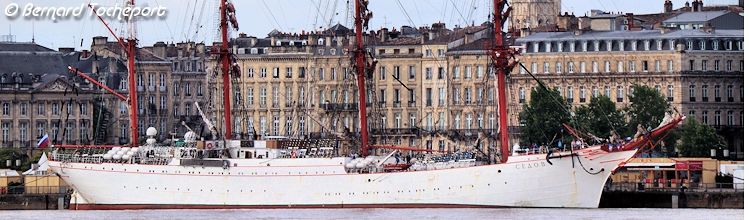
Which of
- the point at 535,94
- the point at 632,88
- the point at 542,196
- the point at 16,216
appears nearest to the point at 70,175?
the point at 16,216

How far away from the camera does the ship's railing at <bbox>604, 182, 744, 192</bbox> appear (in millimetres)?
114000

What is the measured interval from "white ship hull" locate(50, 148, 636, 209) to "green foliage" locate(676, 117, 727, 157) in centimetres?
3255

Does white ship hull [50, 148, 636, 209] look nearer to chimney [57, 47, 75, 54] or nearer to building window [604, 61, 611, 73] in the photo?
building window [604, 61, 611, 73]

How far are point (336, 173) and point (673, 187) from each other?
740 inches

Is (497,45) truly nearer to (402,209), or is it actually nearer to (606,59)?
(402,209)

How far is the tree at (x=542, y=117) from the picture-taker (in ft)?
472

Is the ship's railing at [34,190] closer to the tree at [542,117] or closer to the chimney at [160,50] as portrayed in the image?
the tree at [542,117]

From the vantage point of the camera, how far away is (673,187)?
380ft

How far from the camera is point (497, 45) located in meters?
112

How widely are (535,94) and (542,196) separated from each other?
3874 cm

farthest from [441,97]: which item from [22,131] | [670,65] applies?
[22,131]

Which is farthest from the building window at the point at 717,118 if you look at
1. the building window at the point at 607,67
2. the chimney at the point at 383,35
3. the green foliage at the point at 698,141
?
the chimney at the point at 383,35

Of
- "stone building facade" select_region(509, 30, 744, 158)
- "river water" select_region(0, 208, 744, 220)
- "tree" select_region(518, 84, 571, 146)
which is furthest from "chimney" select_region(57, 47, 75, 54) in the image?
"river water" select_region(0, 208, 744, 220)

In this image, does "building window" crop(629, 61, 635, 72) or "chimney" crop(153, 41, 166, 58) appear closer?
"building window" crop(629, 61, 635, 72)
